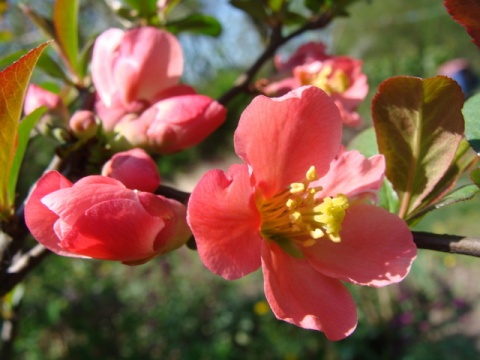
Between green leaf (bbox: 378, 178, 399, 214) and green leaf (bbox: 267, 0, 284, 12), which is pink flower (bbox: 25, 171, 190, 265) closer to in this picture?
green leaf (bbox: 378, 178, 399, 214)

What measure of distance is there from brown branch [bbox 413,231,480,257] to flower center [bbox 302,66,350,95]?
0.32 metres

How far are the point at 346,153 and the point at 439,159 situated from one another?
0.31 ft

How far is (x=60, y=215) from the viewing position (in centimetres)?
41

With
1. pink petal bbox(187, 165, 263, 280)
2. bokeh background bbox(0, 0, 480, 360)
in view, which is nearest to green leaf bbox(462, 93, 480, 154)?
pink petal bbox(187, 165, 263, 280)

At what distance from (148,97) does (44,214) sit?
0.83 feet

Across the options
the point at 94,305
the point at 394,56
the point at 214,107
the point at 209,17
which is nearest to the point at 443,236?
the point at 214,107

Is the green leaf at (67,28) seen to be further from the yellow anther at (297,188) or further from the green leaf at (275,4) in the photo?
the yellow anther at (297,188)

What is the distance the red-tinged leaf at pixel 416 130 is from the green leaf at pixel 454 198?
17 millimetres

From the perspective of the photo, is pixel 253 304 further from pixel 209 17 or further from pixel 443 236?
pixel 443 236

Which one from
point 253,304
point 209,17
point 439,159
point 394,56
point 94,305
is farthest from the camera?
point 394,56

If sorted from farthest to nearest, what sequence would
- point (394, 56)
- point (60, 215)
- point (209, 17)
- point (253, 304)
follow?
1. point (394, 56)
2. point (253, 304)
3. point (209, 17)
4. point (60, 215)

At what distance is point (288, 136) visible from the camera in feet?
1.57

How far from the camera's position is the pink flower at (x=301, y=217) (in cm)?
44

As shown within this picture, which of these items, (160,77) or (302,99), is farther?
(160,77)
